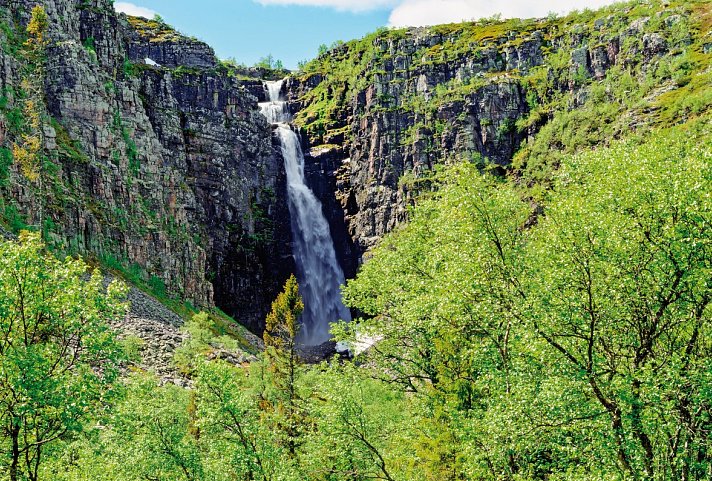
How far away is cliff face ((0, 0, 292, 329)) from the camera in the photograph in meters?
71.5

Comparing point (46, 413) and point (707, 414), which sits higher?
point (46, 413)

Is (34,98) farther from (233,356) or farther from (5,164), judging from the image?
(233,356)

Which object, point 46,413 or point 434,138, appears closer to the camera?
point 46,413

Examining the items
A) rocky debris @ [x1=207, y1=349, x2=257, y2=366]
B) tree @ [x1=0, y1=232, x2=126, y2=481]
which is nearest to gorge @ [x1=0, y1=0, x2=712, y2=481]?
tree @ [x1=0, y1=232, x2=126, y2=481]

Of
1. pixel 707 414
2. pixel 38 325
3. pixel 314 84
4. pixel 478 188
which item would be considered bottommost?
pixel 707 414

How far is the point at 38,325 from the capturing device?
16.3m

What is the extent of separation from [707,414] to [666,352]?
184cm

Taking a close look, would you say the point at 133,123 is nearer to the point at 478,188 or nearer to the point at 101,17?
the point at 101,17

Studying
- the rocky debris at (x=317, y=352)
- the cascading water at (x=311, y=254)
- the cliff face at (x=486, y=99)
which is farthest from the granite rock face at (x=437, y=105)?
the rocky debris at (x=317, y=352)

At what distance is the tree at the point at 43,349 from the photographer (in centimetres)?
1466

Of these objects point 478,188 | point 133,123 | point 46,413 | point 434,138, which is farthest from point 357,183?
point 46,413

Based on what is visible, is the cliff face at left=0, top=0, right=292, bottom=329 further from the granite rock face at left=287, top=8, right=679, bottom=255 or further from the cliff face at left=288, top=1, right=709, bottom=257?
the cliff face at left=288, top=1, right=709, bottom=257

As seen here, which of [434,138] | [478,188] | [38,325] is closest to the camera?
[38,325]

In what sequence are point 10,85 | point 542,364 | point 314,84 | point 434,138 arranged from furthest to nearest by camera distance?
point 314,84, point 434,138, point 10,85, point 542,364
